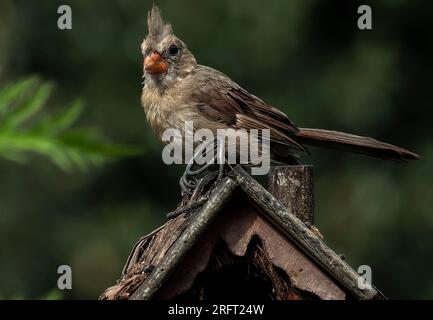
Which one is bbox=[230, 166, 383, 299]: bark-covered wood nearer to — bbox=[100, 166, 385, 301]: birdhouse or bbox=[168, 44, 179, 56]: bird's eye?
bbox=[100, 166, 385, 301]: birdhouse

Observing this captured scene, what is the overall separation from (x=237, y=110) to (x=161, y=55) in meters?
0.64

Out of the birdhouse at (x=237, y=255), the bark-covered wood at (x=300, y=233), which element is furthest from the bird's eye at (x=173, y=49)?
the bark-covered wood at (x=300, y=233)

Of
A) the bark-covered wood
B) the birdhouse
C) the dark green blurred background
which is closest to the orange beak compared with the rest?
the birdhouse

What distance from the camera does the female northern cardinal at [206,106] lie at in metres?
4.89

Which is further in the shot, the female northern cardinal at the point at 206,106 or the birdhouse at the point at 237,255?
the female northern cardinal at the point at 206,106

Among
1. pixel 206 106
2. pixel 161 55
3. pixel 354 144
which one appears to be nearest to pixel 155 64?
pixel 161 55

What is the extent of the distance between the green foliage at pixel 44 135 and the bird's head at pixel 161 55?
181 inches

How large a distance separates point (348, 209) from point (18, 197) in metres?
4.27

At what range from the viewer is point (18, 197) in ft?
39.1

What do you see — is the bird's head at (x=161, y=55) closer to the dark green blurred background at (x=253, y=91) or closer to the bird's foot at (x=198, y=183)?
the bird's foot at (x=198, y=183)

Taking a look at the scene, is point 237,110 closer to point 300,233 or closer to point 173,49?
point 173,49

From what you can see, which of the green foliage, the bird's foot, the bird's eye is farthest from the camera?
the bird's eye

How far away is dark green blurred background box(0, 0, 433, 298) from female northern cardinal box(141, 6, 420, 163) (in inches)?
228

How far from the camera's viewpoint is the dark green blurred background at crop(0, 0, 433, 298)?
38.1 ft
